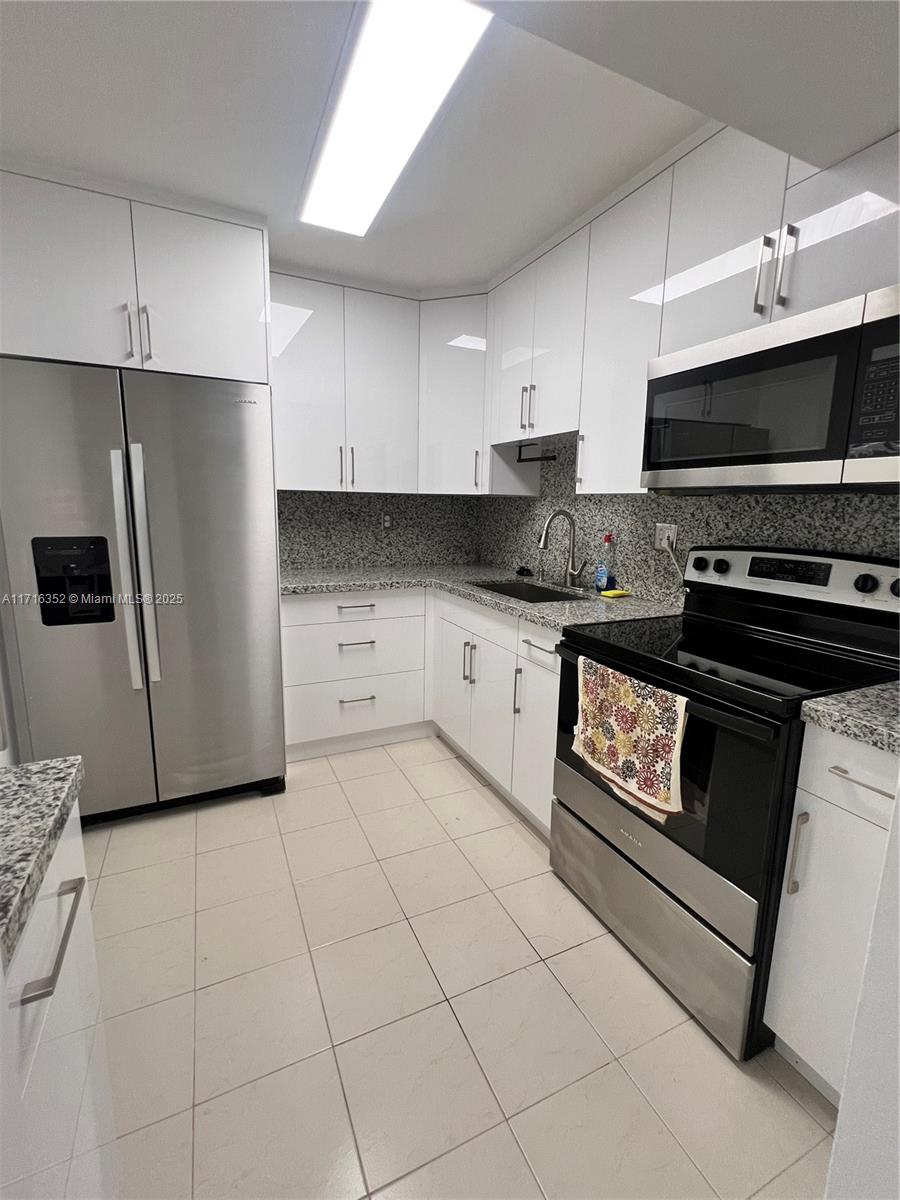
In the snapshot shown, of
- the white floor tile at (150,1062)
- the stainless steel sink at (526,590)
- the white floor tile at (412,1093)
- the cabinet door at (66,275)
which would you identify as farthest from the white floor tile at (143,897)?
the cabinet door at (66,275)

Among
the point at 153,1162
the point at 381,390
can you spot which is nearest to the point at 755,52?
the point at 381,390

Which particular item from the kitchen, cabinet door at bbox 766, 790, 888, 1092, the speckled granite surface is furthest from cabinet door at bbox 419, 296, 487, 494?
cabinet door at bbox 766, 790, 888, 1092

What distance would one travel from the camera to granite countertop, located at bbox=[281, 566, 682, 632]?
1.93 meters

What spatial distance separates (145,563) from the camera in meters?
2.04

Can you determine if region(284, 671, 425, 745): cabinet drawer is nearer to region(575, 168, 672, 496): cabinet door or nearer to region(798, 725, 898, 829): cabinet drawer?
region(575, 168, 672, 496): cabinet door

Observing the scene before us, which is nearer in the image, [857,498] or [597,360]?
[857,498]

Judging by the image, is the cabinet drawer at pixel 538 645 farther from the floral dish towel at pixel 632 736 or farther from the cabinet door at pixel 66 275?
the cabinet door at pixel 66 275

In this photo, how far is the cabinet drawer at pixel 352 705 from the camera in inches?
104

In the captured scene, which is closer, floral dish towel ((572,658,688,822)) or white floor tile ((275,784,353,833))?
floral dish towel ((572,658,688,822))

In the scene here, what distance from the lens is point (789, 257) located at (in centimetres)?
136

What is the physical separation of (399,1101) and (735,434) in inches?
71.5

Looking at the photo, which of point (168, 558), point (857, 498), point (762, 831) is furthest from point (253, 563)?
point (857, 498)

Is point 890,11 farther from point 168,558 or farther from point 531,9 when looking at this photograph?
point 168,558

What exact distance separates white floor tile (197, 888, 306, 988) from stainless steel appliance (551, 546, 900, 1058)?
92cm
